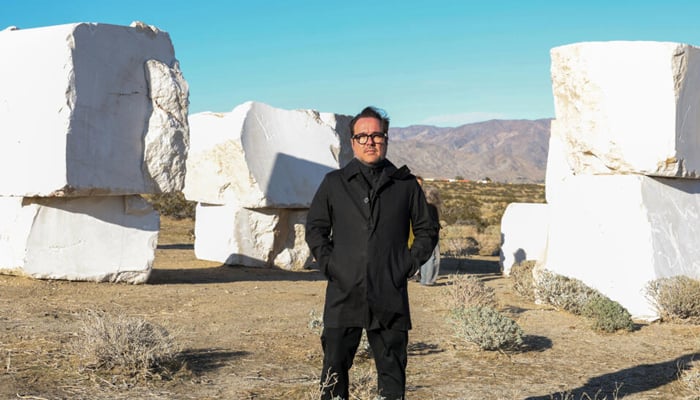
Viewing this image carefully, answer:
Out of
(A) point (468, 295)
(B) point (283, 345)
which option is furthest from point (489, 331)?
(A) point (468, 295)

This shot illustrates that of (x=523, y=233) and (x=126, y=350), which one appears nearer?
(x=126, y=350)

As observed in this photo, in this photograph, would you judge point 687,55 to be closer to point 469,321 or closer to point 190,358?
point 469,321

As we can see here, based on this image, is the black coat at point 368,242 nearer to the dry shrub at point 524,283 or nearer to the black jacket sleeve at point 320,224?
the black jacket sleeve at point 320,224

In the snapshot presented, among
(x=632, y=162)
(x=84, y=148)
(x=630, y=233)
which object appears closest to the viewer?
(x=632, y=162)

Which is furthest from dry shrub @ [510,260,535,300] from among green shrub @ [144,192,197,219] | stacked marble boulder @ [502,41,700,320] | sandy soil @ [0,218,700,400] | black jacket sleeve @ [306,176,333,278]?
green shrub @ [144,192,197,219]

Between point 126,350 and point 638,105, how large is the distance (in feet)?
20.6

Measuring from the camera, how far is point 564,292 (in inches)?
377

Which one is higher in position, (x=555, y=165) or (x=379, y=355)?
(x=555, y=165)

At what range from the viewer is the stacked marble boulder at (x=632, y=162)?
9.19m

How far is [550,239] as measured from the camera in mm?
10516

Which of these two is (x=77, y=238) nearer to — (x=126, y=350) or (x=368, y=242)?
(x=126, y=350)

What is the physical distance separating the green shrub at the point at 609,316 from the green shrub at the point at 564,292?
31 centimetres

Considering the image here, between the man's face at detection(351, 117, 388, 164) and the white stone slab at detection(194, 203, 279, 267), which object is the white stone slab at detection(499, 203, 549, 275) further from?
the man's face at detection(351, 117, 388, 164)

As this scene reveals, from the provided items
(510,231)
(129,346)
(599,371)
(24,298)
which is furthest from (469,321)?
(510,231)
